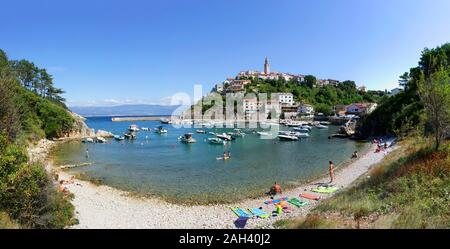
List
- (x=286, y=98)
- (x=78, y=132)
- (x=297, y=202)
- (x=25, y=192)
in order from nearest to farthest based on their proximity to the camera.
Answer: (x=25, y=192) < (x=297, y=202) < (x=78, y=132) < (x=286, y=98)

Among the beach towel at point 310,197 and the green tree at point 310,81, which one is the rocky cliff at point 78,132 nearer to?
the beach towel at point 310,197

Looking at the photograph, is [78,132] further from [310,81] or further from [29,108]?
[310,81]

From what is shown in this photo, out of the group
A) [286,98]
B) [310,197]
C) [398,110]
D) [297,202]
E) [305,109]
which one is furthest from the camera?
[286,98]

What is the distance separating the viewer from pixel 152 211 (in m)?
18.5

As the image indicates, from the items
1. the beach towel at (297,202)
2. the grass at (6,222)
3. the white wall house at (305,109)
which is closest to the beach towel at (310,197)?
the beach towel at (297,202)

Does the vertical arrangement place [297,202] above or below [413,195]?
below

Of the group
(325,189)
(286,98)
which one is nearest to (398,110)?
(325,189)

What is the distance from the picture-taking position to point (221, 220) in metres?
16.2

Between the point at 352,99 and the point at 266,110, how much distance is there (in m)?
51.8

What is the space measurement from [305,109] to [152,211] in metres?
114

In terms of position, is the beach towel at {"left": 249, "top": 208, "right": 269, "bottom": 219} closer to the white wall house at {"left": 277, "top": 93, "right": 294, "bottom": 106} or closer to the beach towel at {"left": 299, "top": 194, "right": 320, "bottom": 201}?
the beach towel at {"left": 299, "top": 194, "right": 320, "bottom": 201}

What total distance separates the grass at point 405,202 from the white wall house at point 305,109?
11210cm
